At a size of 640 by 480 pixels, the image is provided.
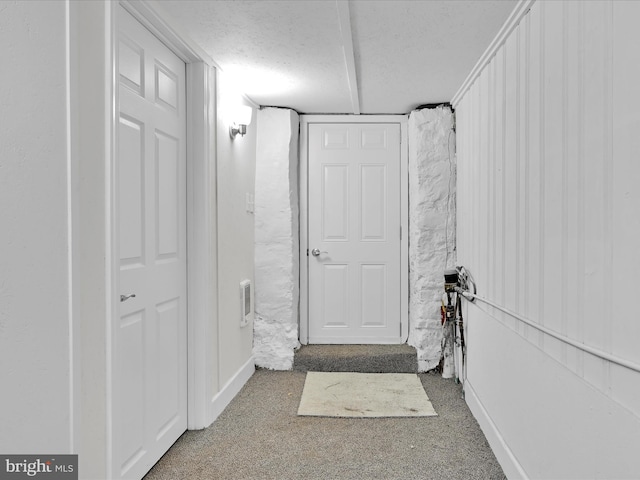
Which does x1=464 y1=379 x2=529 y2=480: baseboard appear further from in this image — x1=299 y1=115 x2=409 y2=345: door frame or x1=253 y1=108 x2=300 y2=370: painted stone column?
x1=253 y1=108 x2=300 y2=370: painted stone column

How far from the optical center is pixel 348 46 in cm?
259

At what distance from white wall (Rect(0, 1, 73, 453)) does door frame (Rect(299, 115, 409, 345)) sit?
288 centimetres

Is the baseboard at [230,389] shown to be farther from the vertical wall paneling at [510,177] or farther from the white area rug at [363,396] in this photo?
the vertical wall paneling at [510,177]

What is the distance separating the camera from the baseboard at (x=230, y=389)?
2.84 metres

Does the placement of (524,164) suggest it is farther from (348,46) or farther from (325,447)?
(325,447)

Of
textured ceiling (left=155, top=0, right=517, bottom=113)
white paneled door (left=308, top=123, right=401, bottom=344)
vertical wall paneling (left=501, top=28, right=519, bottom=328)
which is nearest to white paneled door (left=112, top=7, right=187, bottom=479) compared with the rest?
textured ceiling (left=155, top=0, right=517, bottom=113)

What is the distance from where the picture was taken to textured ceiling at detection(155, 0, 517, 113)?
7.16ft

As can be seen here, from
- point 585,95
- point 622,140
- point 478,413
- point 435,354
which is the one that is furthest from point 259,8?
point 435,354

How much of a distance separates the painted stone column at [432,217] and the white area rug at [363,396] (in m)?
0.38

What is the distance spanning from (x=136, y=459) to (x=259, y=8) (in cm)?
206

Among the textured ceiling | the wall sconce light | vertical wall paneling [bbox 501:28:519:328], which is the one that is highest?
the textured ceiling

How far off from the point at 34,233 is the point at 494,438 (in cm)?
226

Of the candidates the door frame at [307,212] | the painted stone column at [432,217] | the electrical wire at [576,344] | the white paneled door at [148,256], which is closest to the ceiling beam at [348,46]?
the door frame at [307,212]

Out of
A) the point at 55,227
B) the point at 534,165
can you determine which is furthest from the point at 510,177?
the point at 55,227
